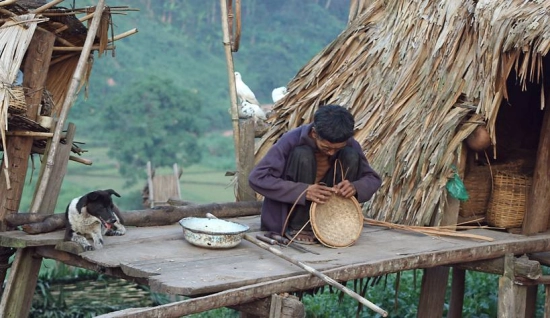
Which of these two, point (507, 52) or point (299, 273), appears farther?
point (507, 52)

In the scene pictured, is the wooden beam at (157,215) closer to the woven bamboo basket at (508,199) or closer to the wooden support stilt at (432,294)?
the wooden support stilt at (432,294)

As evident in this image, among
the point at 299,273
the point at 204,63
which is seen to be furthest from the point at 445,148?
the point at 204,63

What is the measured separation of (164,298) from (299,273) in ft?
21.3

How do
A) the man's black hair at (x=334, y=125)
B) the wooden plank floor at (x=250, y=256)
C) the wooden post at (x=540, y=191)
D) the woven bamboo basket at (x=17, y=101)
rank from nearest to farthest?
1. the wooden plank floor at (x=250, y=256)
2. the man's black hair at (x=334, y=125)
3. the woven bamboo basket at (x=17, y=101)
4. the wooden post at (x=540, y=191)

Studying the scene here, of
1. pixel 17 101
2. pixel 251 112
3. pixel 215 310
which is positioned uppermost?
pixel 251 112

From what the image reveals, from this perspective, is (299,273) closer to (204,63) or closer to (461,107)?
(461,107)

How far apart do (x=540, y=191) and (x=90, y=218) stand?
3.45 metres

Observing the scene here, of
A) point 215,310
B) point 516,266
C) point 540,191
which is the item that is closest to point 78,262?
point 516,266

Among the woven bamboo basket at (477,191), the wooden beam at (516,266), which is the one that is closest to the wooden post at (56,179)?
the wooden beam at (516,266)

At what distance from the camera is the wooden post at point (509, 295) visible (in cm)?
614

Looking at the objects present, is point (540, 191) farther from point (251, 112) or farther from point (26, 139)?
point (26, 139)

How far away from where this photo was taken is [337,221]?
5.83 m

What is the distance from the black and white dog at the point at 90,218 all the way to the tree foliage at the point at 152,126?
17.9 metres

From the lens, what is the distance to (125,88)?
86.4 feet
